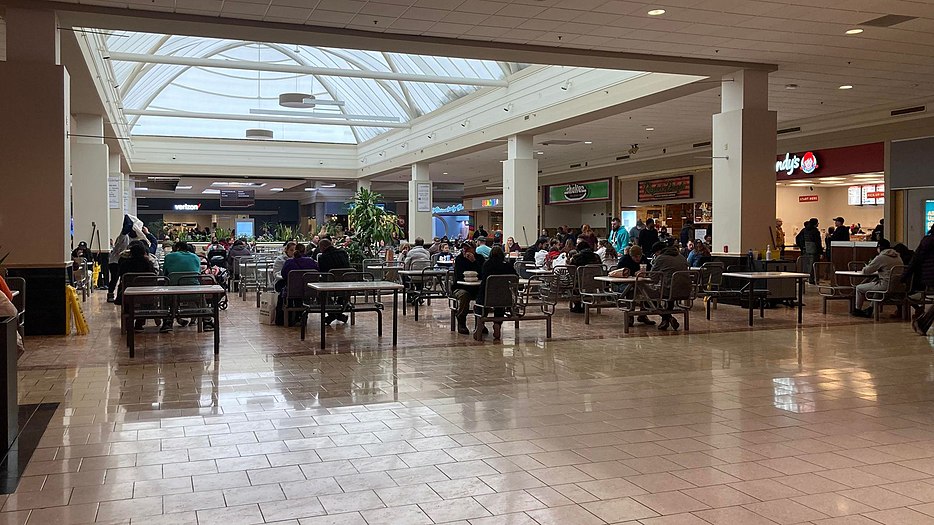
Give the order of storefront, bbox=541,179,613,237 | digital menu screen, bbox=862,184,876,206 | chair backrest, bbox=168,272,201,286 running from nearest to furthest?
chair backrest, bbox=168,272,201,286 < digital menu screen, bbox=862,184,876,206 < storefront, bbox=541,179,613,237

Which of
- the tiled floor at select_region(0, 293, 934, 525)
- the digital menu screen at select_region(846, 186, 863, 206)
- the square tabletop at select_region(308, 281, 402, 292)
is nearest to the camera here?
the tiled floor at select_region(0, 293, 934, 525)

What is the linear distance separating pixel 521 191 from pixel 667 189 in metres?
7.93

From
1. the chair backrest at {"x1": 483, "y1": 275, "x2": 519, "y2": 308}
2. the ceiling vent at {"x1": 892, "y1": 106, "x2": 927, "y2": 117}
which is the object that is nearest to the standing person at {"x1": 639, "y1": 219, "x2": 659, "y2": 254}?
the ceiling vent at {"x1": 892, "y1": 106, "x2": 927, "y2": 117}

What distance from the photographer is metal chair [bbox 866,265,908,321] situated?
10.8 meters

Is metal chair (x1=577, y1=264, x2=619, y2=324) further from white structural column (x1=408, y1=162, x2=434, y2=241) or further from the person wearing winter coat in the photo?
white structural column (x1=408, y1=162, x2=434, y2=241)

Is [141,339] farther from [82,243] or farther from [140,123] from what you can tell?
[140,123]

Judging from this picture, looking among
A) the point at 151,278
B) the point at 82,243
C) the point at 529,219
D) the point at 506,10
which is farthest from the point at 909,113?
the point at 82,243

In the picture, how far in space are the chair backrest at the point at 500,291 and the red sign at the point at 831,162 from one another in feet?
29.4

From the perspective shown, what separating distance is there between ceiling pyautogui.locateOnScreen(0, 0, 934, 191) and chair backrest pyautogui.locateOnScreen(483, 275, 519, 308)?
3.29 meters

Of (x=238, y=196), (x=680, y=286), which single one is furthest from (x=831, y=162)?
(x=238, y=196)

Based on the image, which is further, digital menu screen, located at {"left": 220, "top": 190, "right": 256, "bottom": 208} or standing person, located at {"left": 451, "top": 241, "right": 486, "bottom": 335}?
digital menu screen, located at {"left": 220, "top": 190, "right": 256, "bottom": 208}

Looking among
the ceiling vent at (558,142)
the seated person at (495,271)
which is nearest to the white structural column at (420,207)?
the ceiling vent at (558,142)

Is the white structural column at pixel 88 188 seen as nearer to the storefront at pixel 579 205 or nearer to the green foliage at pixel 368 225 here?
the green foliage at pixel 368 225

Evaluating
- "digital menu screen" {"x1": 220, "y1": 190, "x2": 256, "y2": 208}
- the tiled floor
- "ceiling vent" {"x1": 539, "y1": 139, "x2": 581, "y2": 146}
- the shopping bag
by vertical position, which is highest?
"ceiling vent" {"x1": 539, "y1": 139, "x2": 581, "y2": 146}
